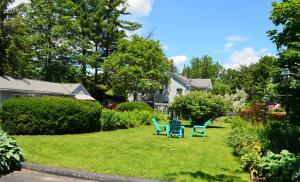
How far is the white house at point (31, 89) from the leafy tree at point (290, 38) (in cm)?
2382

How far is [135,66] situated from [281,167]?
39354 millimetres

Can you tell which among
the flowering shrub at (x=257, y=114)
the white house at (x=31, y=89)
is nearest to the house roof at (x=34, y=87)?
the white house at (x=31, y=89)

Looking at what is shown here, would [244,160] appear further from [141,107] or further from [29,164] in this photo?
[141,107]

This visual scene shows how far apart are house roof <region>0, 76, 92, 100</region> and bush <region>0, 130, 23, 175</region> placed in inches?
→ 861

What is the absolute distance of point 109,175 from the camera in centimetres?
895

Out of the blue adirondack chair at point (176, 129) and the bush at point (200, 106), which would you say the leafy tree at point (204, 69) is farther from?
the blue adirondack chair at point (176, 129)

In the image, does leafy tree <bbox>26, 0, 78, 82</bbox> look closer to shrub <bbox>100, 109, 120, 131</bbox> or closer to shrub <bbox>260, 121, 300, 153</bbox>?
shrub <bbox>100, 109, 120, 131</bbox>

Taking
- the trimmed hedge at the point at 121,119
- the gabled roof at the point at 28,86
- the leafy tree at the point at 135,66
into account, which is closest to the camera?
the trimmed hedge at the point at 121,119

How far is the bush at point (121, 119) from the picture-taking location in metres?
21.5

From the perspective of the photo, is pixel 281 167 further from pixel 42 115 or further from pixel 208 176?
pixel 42 115

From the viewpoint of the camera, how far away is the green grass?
947cm

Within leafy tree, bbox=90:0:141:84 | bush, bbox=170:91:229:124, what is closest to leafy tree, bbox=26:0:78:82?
leafy tree, bbox=90:0:141:84

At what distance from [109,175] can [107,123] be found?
41.7 ft

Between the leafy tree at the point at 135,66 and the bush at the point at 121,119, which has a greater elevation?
the leafy tree at the point at 135,66
